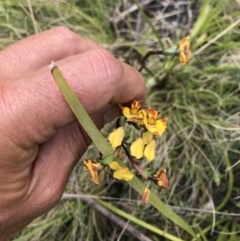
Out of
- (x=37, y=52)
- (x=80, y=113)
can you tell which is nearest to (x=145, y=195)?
(x=80, y=113)

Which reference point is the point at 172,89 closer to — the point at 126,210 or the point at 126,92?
the point at 126,210

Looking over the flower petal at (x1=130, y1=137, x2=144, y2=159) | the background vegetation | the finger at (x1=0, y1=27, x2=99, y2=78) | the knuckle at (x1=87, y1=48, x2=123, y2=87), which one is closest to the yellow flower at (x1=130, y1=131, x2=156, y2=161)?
the flower petal at (x1=130, y1=137, x2=144, y2=159)

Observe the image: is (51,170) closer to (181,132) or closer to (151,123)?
(151,123)

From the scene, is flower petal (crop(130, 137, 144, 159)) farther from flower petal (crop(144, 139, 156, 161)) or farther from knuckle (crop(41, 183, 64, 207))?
knuckle (crop(41, 183, 64, 207))

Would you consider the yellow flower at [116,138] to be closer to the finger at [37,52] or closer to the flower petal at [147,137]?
the flower petal at [147,137]

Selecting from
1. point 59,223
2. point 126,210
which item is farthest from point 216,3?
point 59,223

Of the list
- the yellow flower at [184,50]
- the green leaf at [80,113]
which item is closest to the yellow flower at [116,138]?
the green leaf at [80,113]

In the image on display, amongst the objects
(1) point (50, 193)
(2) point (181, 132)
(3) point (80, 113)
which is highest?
(3) point (80, 113)
